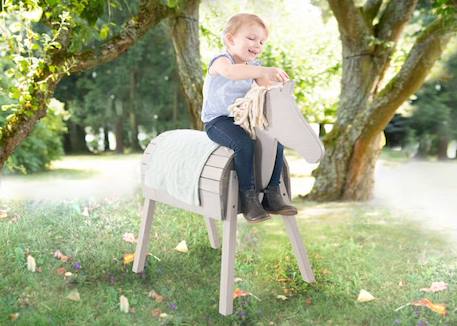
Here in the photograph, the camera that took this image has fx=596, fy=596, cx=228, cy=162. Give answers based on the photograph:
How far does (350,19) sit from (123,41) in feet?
8.25

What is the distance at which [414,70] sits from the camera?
5.64 meters

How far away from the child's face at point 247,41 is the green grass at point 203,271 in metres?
1.37

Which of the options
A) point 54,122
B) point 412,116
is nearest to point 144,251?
point 54,122

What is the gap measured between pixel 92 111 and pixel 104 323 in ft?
26.1

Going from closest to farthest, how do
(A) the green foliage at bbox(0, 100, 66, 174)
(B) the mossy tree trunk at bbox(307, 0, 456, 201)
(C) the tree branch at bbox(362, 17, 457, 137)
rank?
(C) the tree branch at bbox(362, 17, 457, 137) → (B) the mossy tree trunk at bbox(307, 0, 456, 201) → (A) the green foliage at bbox(0, 100, 66, 174)

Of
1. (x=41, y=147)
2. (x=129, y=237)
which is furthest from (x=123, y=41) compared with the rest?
(x=41, y=147)

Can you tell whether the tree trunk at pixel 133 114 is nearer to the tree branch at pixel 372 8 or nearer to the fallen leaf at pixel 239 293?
the tree branch at pixel 372 8

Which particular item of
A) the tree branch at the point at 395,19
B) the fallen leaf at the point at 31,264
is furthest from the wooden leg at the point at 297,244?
the tree branch at the point at 395,19

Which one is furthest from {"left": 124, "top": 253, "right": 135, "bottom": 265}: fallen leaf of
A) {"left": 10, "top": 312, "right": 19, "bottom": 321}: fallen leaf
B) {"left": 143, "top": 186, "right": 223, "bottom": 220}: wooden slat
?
{"left": 10, "top": 312, "right": 19, "bottom": 321}: fallen leaf

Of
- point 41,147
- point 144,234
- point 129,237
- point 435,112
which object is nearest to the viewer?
point 144,234

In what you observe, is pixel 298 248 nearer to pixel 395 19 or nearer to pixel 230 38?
pixel 230 38

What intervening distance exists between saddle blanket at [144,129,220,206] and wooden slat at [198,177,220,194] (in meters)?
0.03

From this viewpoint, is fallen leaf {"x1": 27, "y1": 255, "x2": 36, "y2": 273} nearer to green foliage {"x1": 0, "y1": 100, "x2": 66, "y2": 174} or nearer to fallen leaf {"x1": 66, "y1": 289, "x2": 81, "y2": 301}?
fallen leaf {"x1": 66, "y1": 289, "x2": 81, "y2": 301}

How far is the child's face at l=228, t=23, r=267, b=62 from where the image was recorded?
297cm
